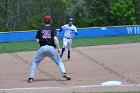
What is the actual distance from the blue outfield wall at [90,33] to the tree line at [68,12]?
11.6 m

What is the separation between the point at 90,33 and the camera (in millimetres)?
37188

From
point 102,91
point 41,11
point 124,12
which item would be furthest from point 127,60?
point 41,11

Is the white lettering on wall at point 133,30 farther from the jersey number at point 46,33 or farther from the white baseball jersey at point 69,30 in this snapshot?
the jersey number at point 46,33

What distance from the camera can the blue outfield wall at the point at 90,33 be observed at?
34531 millimetres

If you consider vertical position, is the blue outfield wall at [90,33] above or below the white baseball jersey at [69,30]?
below

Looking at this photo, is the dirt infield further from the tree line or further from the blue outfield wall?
the tree line

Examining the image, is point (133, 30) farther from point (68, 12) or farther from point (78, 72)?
point (78, 72)

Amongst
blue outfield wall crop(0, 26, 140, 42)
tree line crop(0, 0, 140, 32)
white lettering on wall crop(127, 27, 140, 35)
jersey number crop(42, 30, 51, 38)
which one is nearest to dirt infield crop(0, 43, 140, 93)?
jersey number crop(42, 30, 51, 38)

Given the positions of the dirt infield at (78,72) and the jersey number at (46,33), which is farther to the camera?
the jersey number at (46,33)

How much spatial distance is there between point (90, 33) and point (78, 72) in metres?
20.9

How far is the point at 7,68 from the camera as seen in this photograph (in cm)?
1806

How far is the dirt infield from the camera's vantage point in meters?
11.5

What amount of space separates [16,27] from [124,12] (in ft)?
41.0

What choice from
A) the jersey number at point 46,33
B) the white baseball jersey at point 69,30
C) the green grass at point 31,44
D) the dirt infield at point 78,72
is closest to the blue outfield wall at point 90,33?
the green grass at point 31,44
